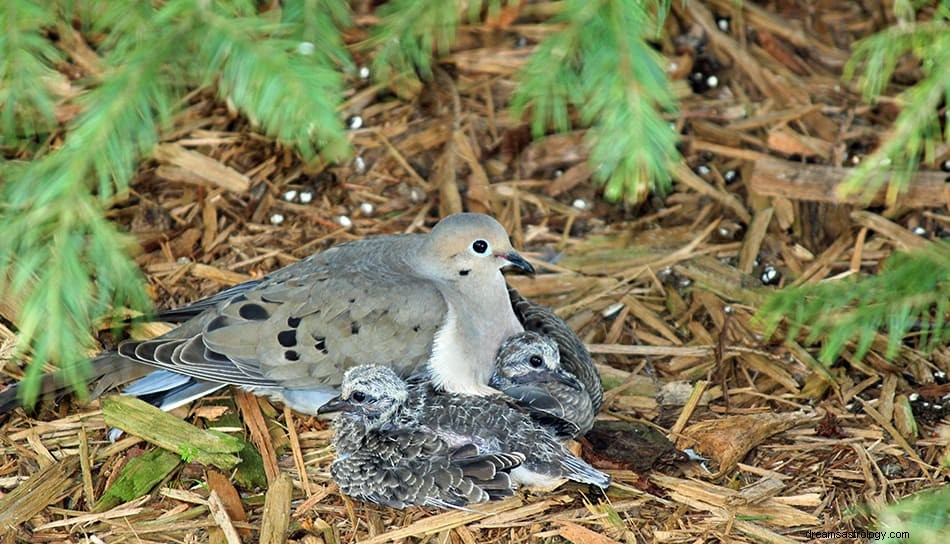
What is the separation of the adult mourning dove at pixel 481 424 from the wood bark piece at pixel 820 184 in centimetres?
224

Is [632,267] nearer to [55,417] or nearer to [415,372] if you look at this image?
[415,372]

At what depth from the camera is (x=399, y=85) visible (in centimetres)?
→ 632

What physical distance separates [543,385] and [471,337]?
0.39m

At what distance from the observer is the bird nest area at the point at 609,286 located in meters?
4.19

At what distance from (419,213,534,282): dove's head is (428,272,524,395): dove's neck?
0.27 ft

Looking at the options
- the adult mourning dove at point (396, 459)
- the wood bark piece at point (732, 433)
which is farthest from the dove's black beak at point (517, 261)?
the wood bark piece at point (732, 433)

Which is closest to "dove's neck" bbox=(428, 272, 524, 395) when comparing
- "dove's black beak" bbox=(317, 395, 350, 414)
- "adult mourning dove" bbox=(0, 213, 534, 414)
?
"adult mourning dove" bbox=(0, 213, 534, 414)

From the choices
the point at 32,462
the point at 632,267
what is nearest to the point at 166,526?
the point at 32,462

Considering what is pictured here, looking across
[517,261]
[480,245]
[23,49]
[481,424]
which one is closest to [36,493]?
[481,424]

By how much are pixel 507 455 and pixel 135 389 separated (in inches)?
70.0

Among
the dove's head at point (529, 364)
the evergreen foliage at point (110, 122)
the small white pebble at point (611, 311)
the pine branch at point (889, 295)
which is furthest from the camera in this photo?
the small white pebble at point (611, 311)

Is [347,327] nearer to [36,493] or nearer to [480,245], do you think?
[480,245]

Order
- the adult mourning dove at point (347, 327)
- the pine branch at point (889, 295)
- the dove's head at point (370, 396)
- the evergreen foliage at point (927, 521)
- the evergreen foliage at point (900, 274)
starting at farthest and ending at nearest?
the adult mourning dove at point (347, 327) < the dove's head at point (370, 396) < the pine branch at point (889, 295) < the evergreen foliage at point (900, 274) < the evergreen foliage at point (927, 521)

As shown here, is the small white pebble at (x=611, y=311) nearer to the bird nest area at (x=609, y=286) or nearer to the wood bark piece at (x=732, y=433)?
the bird nest area at (x=609, y=286)
